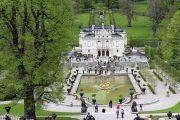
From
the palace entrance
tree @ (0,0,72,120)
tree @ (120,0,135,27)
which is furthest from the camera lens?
tree @ (120,0,135,27)

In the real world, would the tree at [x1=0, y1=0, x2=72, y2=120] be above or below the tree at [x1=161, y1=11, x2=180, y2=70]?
above

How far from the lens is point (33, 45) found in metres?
45.5

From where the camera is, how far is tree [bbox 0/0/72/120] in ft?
144

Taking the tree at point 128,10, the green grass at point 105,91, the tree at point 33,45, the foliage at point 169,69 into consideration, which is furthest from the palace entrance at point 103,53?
the tree at point 33,45

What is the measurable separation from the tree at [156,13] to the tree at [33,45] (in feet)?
319

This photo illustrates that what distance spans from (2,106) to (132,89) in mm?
23176

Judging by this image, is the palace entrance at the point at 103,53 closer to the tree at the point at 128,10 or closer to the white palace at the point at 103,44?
the white palace at the point at 103,44

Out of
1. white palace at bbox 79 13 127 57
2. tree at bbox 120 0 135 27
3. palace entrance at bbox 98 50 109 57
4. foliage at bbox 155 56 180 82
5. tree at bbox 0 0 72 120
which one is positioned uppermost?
tree at bbox 0 0 72 120

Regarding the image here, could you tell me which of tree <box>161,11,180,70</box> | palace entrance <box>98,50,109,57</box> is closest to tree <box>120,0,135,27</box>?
palace entrance <box>98,50,109,57</box>

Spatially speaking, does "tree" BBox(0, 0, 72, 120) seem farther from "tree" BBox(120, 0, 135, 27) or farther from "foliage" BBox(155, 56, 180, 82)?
"tree" BBox(120, 0, 135, 27)

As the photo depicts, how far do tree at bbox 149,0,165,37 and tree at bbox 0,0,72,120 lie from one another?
97.3 metres

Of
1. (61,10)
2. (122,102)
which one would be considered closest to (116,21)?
(122,102)

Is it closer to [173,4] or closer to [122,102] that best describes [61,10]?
[122,102]

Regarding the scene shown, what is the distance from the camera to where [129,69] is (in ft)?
341
